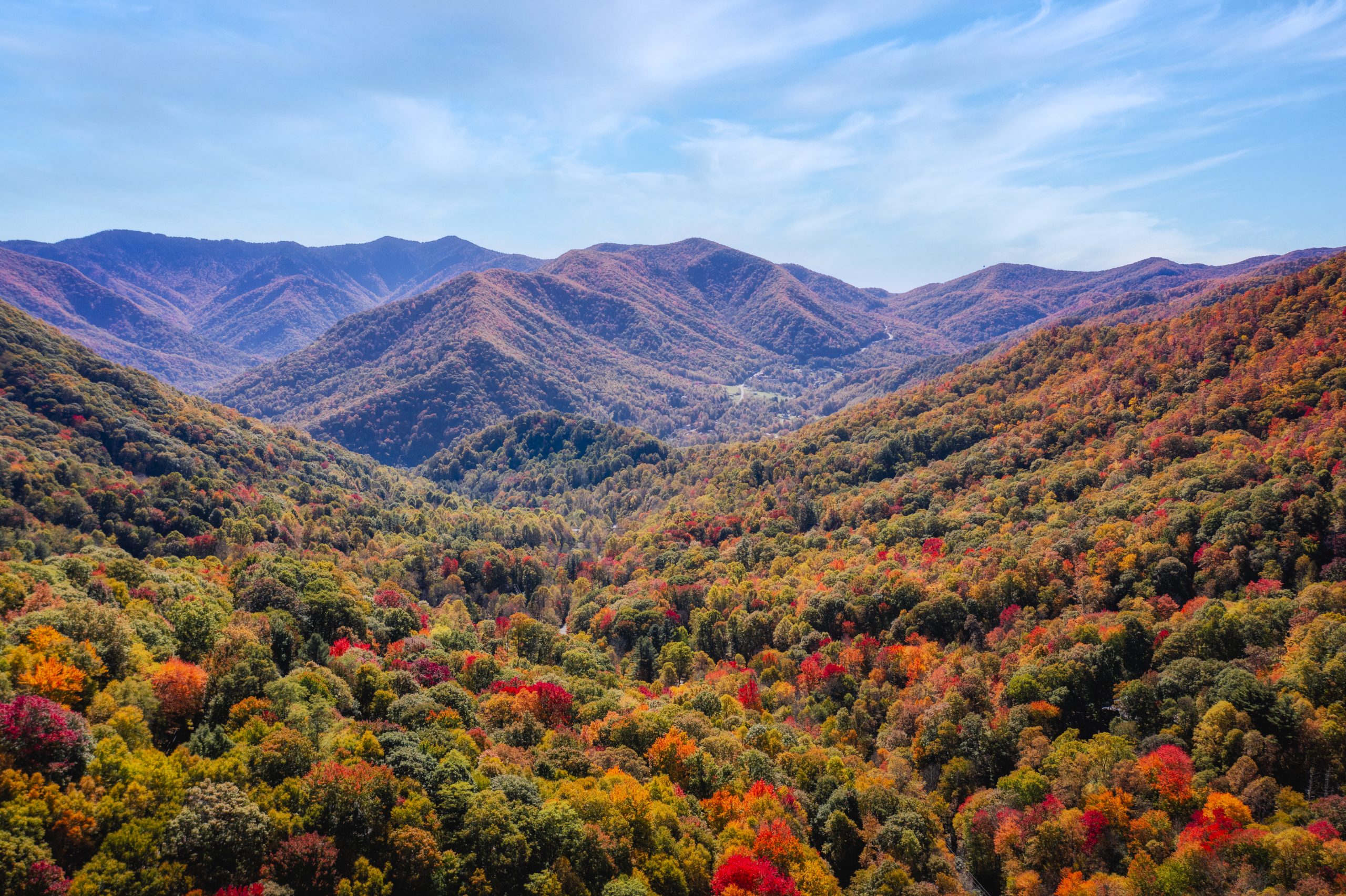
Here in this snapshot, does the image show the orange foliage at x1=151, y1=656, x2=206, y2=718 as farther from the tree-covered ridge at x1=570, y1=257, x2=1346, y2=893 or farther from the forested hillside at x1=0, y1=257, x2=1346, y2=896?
the tree-covered ridge at x1=570, y1=257, x2=1346, y2=893

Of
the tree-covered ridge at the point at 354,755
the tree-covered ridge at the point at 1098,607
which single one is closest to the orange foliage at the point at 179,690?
the tree-covered ridge at the point at 354,755

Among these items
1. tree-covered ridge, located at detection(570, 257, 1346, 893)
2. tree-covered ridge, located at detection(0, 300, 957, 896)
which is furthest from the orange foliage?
tree-covered ridge, located at detection(570, 257, 1346, 893)

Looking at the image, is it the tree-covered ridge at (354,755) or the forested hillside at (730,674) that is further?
the forested hillside at (730,674)

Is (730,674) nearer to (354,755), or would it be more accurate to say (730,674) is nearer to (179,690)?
(354,755)

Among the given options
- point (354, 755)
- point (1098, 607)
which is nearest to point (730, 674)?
point (1098, 607)

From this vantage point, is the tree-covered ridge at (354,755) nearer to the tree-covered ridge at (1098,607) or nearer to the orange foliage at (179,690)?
the orange foliage at (179,690)

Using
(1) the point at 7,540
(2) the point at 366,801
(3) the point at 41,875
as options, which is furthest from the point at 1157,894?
(1) the point at 7,540

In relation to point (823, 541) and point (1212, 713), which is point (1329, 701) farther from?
point (823, 541)

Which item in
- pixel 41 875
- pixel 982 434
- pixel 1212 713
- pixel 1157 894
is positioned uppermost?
pixel 982 434
